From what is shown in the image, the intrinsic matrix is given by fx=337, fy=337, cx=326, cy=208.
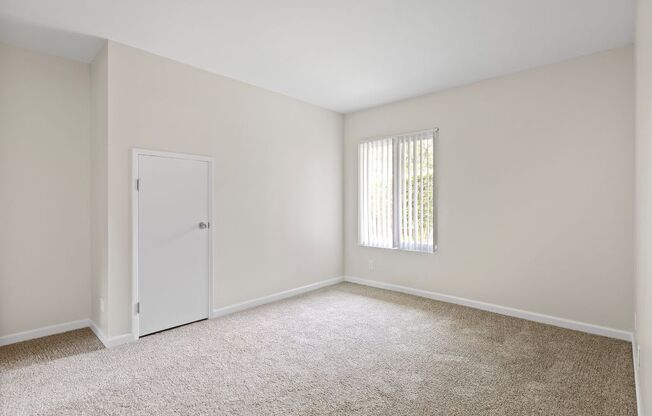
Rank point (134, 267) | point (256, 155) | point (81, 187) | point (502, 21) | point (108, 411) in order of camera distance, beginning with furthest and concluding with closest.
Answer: point (256, 155) < point (81, 187) < point (134, 267) < point (502, 21) < point (108, 411)

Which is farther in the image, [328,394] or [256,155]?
[256,155]

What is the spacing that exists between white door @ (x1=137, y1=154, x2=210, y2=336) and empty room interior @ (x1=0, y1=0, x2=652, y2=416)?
2 cm

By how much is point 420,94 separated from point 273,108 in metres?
1.89

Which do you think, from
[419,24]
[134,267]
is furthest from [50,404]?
[419,24]

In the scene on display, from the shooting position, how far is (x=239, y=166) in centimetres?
391

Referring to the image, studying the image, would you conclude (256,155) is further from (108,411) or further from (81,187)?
(108,411)

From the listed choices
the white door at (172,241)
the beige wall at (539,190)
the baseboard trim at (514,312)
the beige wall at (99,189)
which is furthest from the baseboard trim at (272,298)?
the beige wall at (539,190)

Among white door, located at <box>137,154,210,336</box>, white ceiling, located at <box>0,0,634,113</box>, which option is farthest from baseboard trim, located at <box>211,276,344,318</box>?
white ceiling, located at <box>0,0,634,113</box>

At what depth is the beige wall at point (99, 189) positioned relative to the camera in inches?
118

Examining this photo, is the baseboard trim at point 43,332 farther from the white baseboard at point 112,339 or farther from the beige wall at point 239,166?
the beige wall at point 239,166

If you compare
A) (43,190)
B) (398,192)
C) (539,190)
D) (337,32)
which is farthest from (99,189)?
(539,190)

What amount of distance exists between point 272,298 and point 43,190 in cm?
261

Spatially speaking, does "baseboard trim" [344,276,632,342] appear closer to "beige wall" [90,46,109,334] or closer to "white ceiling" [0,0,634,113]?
"white ceiling" [0,0,634,113]

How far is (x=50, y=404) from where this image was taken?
2.10 metres
